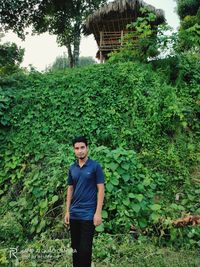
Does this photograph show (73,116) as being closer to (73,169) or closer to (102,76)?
(102,76)

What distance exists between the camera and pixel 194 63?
857cm

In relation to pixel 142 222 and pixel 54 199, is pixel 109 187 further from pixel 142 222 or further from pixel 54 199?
pixel 54 199

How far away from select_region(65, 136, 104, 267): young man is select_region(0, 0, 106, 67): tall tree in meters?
16.7

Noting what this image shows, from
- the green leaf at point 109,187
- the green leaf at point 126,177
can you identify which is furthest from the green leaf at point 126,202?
the green leaf at point 126,177

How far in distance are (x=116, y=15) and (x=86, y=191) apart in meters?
13.2

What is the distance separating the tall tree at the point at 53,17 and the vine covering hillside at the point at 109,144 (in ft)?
40.2

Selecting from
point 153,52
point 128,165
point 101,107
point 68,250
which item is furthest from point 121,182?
point 153,52

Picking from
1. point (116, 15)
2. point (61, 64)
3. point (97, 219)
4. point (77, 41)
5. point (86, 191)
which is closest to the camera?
point (97, 219)

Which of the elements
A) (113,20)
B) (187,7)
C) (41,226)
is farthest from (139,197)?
(187,7)

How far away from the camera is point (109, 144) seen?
6887 mm

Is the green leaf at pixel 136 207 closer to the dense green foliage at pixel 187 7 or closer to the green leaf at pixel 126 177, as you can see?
the green leaf at pixel 126 177

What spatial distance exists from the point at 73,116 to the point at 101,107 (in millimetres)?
689

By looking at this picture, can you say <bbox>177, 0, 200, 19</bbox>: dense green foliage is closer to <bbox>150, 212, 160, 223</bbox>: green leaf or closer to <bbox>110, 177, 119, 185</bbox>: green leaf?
<bbox>110, 177, 119, 185</bbox>: green leaf

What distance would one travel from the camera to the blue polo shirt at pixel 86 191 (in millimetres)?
3221
